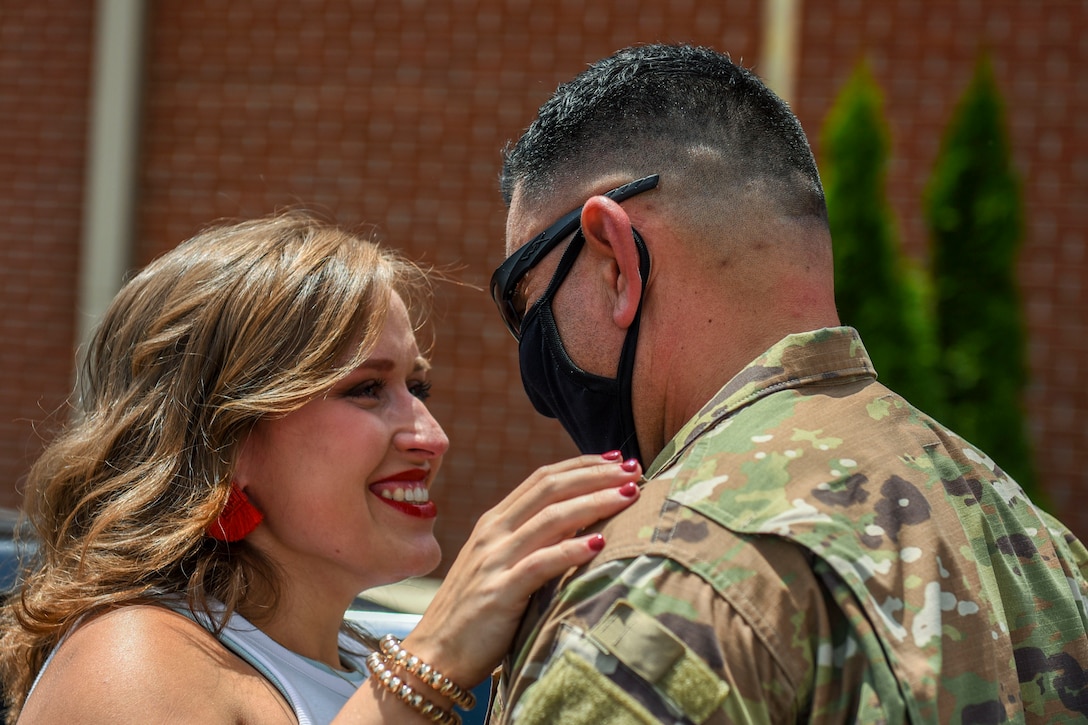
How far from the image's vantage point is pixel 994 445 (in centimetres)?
590

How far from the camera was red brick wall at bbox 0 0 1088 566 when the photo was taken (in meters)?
6.63

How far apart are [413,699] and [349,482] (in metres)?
0.70

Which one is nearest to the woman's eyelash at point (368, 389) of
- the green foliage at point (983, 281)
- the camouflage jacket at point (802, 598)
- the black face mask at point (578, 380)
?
the black face mask at point (578, 380)

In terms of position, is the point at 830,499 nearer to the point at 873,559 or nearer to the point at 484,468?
the point at 873,559

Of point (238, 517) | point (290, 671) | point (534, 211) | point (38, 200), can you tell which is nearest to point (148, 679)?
point (290, 671)

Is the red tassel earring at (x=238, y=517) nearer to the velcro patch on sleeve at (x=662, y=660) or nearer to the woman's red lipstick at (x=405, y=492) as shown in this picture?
the woman's red lipstick at (x=405, y=492)

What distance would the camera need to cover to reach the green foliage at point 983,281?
5898 mm

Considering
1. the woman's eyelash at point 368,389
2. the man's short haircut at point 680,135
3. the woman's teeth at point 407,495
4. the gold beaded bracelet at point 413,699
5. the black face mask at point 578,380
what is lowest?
the gold beaded bracelet at point 413,699

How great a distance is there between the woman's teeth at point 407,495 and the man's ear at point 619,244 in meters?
0.87

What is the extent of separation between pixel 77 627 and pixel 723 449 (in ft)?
4.24

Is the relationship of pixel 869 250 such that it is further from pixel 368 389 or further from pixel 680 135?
pixel 680 135

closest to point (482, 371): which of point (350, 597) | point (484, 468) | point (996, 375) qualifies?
point (484, 468)

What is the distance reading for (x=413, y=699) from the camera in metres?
1.70

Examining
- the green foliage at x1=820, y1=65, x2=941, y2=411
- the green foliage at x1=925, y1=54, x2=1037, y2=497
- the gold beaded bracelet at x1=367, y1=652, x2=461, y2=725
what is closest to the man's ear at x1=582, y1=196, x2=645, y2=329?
the gold beaded bracelet at x1=367, y1=652, x2=461, y2=725
